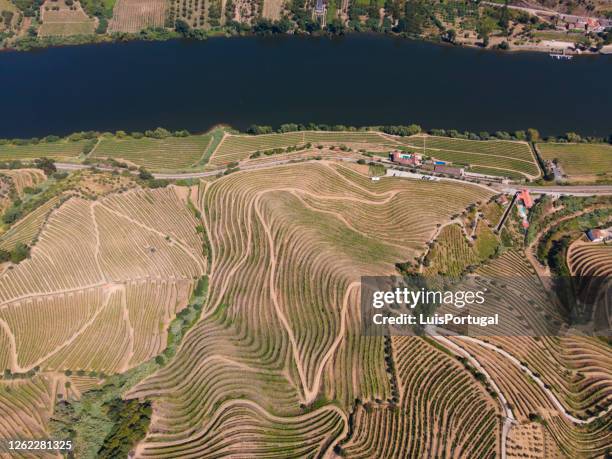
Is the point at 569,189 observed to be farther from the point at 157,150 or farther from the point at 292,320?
the point at 157,150

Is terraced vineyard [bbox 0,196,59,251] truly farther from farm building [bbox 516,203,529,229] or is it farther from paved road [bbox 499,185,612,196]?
farm building [bbox 516,203,529,229]

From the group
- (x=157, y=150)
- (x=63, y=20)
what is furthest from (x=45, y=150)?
(x=63, y=20)

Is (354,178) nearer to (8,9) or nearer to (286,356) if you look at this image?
(286,356)

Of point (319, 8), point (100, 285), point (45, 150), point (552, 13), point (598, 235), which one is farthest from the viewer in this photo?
point (319, 8)

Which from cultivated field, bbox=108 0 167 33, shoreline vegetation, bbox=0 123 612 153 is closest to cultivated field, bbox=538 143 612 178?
shoreline vegetation, bbox=0 123 612 153

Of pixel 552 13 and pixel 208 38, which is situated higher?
pixel 552 13

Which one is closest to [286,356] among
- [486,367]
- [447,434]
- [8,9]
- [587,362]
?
[447,434]

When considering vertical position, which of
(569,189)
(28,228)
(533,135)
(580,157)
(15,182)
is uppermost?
(533,135)
